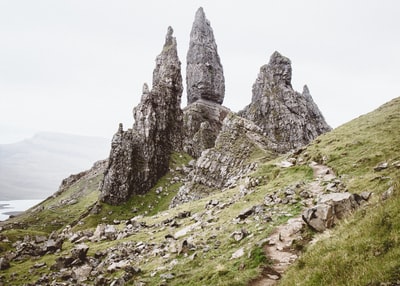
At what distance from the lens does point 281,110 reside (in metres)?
116

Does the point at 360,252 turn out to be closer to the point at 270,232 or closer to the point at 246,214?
the point at 270,232

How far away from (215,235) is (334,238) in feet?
43.3

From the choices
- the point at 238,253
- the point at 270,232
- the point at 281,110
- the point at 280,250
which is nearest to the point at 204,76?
the point at 281,110

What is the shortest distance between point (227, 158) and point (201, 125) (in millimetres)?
64139

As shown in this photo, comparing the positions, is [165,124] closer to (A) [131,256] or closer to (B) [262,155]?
(B) [262,155]

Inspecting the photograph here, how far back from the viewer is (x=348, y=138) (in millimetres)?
41719

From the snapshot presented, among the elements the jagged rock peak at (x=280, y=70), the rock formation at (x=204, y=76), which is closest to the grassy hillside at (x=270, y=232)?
the jagged rock peak at (x=280, y=70)

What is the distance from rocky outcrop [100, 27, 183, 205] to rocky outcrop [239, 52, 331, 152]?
33.6 m

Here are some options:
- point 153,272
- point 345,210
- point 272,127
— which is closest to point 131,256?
point 153,272

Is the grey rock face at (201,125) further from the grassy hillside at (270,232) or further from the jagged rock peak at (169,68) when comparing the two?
the grassy hillside at (270,232)

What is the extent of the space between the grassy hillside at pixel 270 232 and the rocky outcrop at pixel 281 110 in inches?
2093

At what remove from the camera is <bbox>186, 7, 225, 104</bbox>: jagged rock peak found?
171750 mm

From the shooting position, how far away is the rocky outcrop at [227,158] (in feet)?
221

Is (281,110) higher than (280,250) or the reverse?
higher
